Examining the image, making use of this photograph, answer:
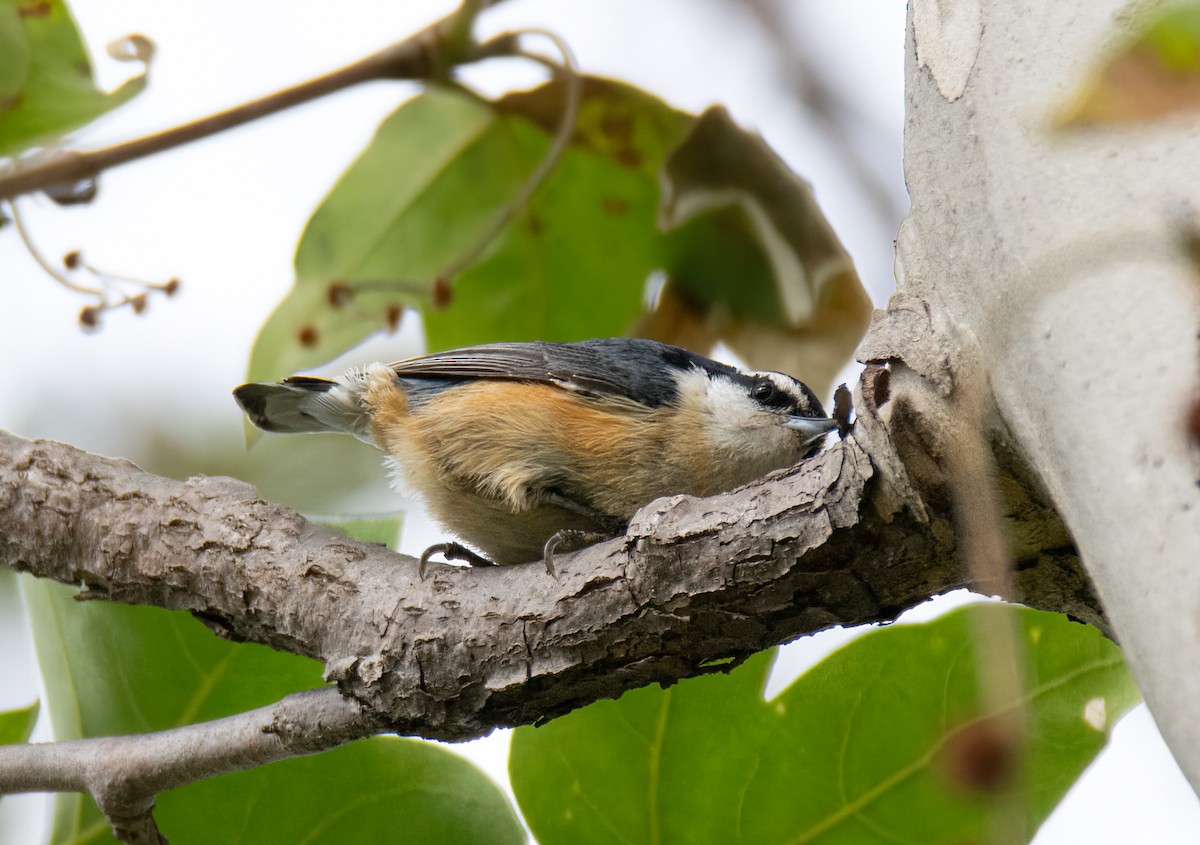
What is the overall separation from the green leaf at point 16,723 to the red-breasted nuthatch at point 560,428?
0.83 metres

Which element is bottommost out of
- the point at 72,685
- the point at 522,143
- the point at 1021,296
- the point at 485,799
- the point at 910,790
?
the point at 72,685

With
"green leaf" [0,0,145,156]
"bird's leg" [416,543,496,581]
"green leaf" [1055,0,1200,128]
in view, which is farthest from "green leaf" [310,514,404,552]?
"green leaf" [1055,0,1200,128]

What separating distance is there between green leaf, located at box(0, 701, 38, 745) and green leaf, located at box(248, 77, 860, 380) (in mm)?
1128

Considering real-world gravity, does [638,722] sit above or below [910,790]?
below

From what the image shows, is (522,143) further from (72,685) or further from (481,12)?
(72,685)

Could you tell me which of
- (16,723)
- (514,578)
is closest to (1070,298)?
(514,578)

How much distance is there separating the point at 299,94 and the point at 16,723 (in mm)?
1511

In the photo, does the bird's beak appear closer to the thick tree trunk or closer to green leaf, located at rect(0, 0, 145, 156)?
the thick tree trunk

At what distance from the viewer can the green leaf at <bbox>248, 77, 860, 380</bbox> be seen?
3.08 m

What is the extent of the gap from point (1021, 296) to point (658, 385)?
1.60 meters

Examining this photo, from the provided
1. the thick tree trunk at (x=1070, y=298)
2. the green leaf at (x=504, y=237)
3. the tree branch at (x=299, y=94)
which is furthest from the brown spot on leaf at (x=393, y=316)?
the thick tree trunk at (x=1070, y=298)

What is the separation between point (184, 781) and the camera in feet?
6.56

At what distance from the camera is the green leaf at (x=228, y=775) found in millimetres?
2088

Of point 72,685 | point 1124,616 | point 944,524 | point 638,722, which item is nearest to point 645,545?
point 944,524
